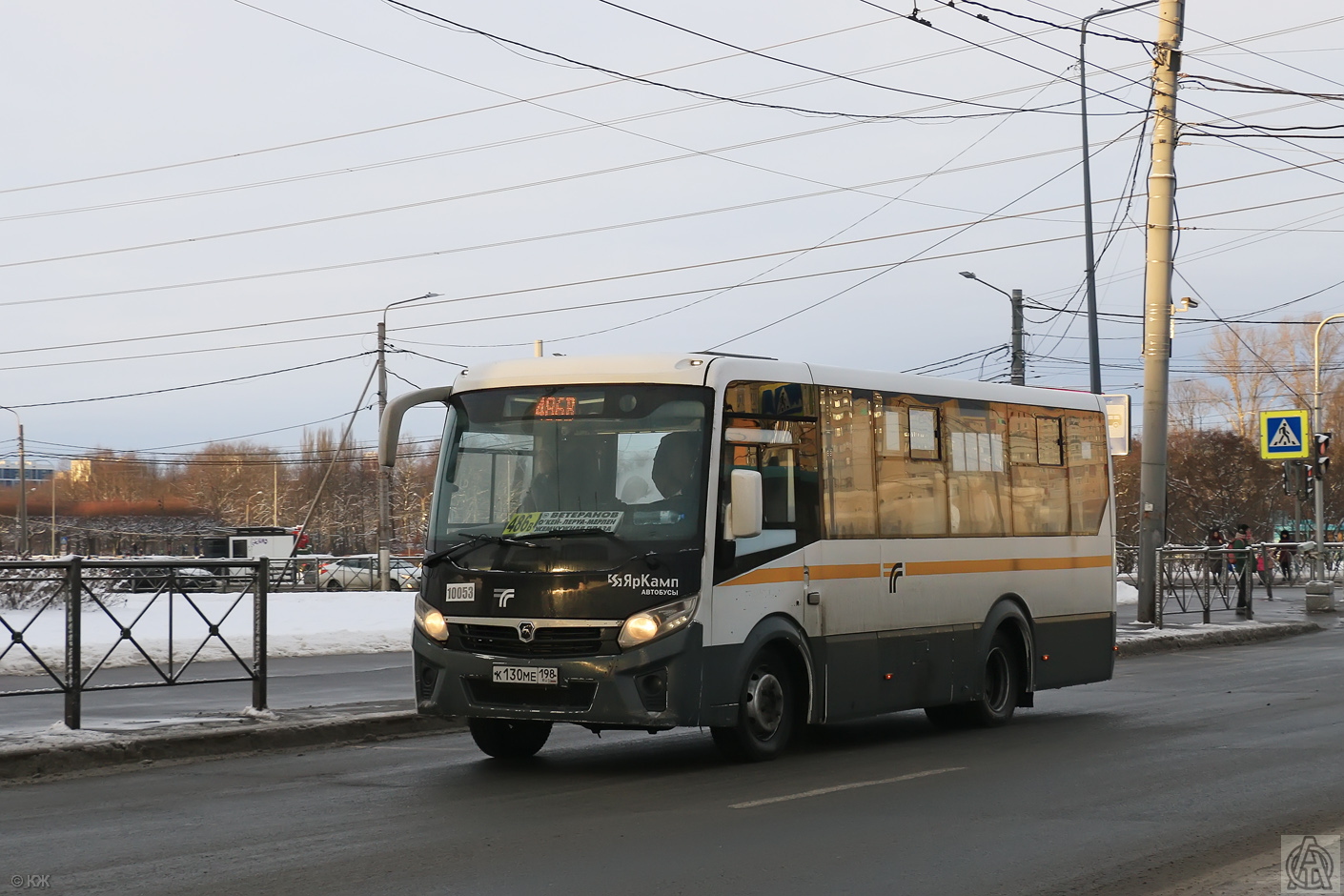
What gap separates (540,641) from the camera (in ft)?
33.2

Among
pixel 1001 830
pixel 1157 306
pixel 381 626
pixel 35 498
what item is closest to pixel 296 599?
pixel 381 626

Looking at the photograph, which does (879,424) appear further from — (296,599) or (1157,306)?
(296,599)

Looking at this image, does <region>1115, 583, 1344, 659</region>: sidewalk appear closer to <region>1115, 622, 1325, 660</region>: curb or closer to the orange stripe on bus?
<region>1115, 622, 1325, 660</region>: curb

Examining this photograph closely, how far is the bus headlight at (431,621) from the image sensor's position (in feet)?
34.6

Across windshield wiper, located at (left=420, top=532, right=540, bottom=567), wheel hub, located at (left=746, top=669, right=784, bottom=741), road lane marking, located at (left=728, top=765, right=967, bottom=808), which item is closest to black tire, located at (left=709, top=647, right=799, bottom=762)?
wheel hub, located at (left=746, top=669, right=784, bottom=741)

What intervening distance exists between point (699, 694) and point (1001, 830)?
259 cm

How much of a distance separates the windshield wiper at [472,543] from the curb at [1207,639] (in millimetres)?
14292

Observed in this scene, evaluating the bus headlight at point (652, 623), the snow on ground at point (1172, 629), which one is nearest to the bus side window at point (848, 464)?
the bus headlight at point (652, 623)

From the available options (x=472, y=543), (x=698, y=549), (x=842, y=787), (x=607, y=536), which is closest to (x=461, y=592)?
(x=472, y=543)

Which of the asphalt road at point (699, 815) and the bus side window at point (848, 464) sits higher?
the bus side window at point (848, 464)

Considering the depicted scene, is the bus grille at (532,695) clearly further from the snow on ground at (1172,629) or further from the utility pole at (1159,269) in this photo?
the utility pole at (1159,269)

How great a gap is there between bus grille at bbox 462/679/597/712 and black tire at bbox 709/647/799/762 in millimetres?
1039

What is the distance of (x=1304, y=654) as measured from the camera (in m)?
21.9

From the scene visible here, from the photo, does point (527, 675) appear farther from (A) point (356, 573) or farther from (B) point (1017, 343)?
(A) point (356, 573)
